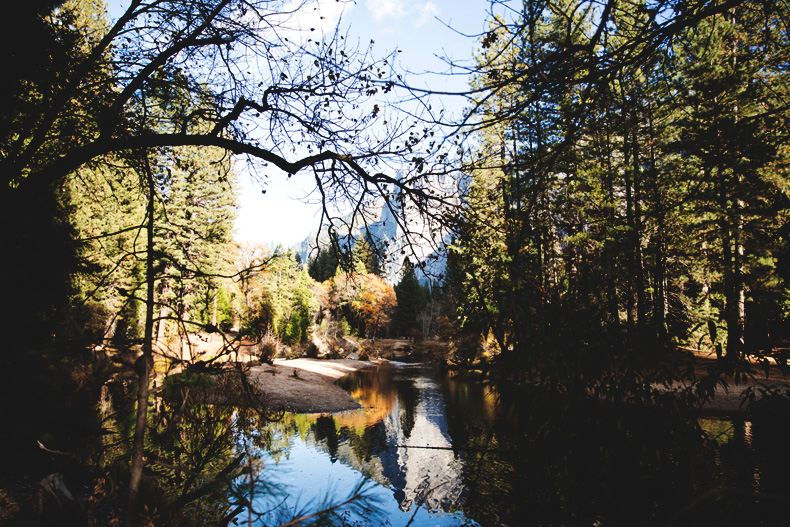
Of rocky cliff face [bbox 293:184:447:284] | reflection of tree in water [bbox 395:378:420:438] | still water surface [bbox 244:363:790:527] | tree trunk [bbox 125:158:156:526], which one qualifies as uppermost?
rocky cliff face [bbox 293:184:447:284]

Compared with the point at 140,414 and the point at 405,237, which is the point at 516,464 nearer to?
the point at 405,237

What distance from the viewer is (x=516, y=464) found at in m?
4.50

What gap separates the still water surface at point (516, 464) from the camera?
127 inches

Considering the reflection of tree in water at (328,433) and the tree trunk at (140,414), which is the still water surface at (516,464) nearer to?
the reflection of tree in water at (328,433)

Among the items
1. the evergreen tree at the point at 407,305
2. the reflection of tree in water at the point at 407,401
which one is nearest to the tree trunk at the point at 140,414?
the reflection of tree in water at the point at 407,401

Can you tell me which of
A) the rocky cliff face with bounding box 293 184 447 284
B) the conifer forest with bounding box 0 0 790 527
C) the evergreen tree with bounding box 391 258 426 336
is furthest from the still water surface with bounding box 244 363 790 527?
the evergreen tree with bounding box 391 258 426 336

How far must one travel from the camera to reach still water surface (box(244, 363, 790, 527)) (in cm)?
323

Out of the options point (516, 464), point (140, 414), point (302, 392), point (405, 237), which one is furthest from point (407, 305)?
point (140, 414)

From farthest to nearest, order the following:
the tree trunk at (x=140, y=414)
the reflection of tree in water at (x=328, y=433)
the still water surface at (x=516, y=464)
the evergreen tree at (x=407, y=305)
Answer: the evergreen tree at (x=407, y=305) → the reflection of tree in water at (x=328, y=433) → the still water surface at (x=516, y=464) → the tree trunk at (x=140, y=414)

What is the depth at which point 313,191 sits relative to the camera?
4.21 metres

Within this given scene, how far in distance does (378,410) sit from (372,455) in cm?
458

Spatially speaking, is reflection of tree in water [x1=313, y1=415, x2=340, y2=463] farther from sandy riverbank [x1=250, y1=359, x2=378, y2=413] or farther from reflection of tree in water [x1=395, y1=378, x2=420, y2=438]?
reflection of tree in water [x1=395, y1=378, x2=420, y2=438]

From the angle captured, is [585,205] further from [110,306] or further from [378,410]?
[110,306]

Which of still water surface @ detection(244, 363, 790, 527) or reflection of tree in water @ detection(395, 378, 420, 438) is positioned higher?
still water surface @ detection(244, 363, 790, 527)
